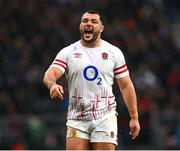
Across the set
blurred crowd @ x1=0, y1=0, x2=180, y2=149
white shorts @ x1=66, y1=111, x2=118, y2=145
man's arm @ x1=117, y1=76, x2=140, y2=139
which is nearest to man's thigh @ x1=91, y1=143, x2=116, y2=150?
white shorts @ x1=66, y1=111, x2=118, y2=145

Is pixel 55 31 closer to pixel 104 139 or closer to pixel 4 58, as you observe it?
pixel 4 58

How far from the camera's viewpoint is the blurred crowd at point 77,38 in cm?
1847

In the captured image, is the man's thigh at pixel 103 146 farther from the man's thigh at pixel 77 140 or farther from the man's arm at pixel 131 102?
the man's arm at pixel 131 102

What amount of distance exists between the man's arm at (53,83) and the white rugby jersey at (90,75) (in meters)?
0.08

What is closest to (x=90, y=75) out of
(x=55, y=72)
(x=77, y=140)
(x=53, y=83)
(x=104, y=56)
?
(x=104, y=56)

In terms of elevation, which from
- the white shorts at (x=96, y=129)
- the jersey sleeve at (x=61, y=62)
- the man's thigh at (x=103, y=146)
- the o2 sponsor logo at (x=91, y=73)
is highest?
the jersey sleeve at (x=61, y=62)

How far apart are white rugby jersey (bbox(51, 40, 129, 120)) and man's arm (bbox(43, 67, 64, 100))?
8 cm

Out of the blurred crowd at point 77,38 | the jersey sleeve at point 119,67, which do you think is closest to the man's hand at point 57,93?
the jersey sleeve at point 119,67

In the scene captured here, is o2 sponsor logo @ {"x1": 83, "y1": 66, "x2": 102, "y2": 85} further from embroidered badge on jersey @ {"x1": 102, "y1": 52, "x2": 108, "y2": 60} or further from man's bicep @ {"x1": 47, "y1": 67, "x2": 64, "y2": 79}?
man's bicep @ {"x1": 47, "y1": 67, "x2": 64, "y2": 79}

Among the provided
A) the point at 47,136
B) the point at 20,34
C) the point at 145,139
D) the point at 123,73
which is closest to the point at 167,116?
the point at 145,139

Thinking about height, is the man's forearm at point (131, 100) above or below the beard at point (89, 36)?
below

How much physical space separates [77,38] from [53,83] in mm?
11796

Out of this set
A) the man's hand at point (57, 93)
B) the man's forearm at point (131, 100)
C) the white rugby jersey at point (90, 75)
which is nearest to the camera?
the man's hand at point (57, 93)

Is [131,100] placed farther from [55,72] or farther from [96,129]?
[55,72]
